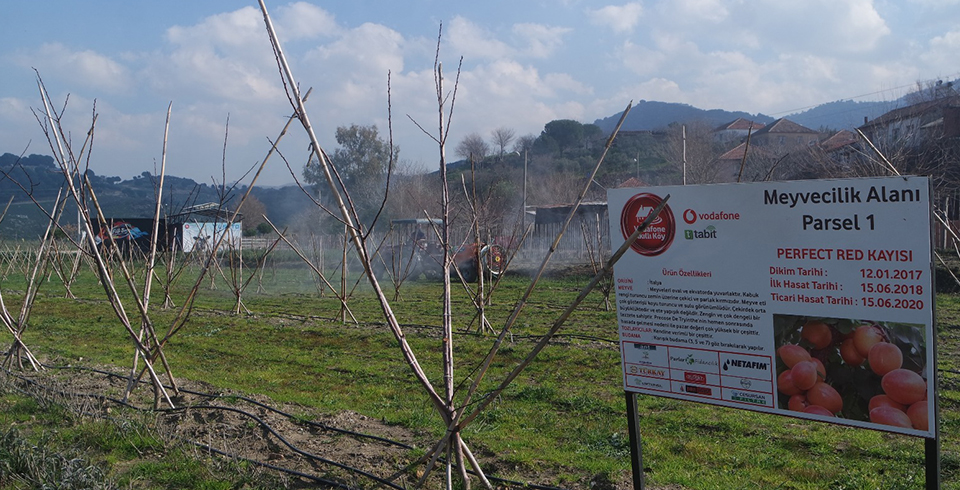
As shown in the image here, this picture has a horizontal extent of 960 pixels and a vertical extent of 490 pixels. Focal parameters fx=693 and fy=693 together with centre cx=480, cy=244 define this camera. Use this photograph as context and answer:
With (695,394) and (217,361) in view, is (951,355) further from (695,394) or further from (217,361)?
(217,361)

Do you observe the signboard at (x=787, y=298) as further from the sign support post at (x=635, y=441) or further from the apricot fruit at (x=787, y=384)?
the sign support post at (x=635, y=441)

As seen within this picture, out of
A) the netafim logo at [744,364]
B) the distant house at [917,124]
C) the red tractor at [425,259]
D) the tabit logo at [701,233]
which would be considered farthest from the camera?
the red tractor at [425,259]

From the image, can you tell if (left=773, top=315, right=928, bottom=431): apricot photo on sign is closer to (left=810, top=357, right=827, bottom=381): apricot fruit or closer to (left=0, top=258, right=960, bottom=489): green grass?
(left=810, top=357, right=827, bottom=381): apricot fruit

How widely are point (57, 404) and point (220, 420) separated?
151 cm

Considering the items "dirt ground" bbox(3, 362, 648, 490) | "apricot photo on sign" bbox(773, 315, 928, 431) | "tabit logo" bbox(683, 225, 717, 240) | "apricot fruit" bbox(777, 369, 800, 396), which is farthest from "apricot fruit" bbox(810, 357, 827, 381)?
"dirt ground" bbox(3, 362, 648, 490)

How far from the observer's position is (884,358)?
2.76 m

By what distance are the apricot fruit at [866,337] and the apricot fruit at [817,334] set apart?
0.10m

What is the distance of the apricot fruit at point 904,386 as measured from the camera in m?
2.70

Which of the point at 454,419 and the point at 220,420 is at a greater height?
the point at 454,419

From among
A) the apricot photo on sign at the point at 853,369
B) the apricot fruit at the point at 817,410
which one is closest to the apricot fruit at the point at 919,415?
the apricot photo on sign at the point at 853,369

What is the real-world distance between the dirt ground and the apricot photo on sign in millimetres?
1449

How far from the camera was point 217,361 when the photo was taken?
9.05m

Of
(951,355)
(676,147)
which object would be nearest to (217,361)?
(951,355)

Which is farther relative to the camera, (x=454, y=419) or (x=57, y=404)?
(x=57, y=404)
